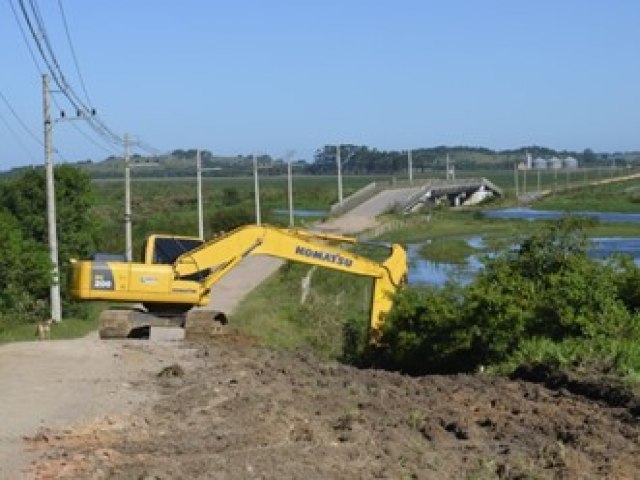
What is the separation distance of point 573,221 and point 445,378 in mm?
7758

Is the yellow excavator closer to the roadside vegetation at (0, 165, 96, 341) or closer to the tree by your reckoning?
the roadside vegetation at (0, 165, 96, 341)

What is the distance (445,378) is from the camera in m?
17.8

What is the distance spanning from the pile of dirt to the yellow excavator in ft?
17.3

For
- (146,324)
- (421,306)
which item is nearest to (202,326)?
(146,324)

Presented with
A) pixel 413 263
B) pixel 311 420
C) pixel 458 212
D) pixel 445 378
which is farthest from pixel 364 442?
pixel 458 212

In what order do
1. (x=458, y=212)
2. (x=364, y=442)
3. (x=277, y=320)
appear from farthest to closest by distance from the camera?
1. (x=458, y=212)
2. (x=277, y=320)
3. (x=364, y=442)

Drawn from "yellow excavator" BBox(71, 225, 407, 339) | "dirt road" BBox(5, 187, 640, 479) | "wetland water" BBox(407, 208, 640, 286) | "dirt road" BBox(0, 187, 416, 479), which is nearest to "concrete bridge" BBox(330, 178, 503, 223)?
"wetland water" BBox(407, 208, 640, 286)

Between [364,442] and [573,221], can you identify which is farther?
[573,221]

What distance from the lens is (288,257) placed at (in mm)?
23953

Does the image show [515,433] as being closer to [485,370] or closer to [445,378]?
[445,378]

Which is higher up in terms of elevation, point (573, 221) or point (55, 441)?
point (573, 221)

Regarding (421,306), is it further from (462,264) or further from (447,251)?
(447,251)

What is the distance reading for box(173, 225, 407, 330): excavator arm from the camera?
76.1ft

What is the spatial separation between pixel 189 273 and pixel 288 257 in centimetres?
214
